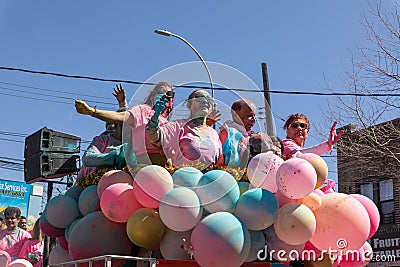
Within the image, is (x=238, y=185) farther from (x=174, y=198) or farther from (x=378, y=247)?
(x=378, y=247)

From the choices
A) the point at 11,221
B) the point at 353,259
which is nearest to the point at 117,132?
the point at 353,259

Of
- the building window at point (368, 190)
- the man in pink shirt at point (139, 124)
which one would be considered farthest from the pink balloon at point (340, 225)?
the building window at point (368, 190)

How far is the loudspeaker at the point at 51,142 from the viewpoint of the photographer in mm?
9258

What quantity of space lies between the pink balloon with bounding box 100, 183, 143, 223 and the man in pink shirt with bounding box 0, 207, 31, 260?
12.2 feet

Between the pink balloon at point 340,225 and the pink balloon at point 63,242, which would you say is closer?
the pink balloon at point 340,225

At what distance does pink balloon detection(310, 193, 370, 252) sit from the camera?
4.28 meters

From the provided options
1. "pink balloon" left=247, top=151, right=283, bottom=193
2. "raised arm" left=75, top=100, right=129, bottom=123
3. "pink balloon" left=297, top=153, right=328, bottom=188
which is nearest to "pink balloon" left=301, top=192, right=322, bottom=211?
"pink balloon" left=297, top=153, right=328, bottom=188

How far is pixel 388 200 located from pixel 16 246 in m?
14.0

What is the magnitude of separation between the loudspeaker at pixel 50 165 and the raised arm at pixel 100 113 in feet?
14.4

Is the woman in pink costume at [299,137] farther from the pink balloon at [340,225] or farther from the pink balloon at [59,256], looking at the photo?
the pink balloon at [59,256]

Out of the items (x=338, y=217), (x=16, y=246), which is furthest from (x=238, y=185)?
(x=16, y=246)

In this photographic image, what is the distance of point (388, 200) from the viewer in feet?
61.4

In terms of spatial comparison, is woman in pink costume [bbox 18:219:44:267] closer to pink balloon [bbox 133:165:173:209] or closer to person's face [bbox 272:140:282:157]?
pink balloon [bbox 133:165:173:209]

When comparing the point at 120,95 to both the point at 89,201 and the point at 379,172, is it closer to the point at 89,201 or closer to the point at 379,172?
the point at 89,201
